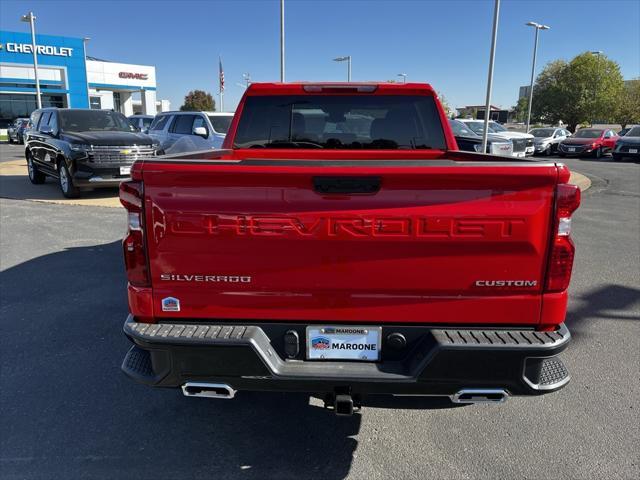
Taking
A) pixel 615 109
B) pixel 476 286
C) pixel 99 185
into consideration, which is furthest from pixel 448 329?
pixel 615 109

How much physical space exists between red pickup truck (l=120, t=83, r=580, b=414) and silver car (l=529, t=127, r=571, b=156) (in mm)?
26916

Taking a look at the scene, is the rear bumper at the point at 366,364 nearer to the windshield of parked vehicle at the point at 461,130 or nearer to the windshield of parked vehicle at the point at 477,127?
the windshield of parked vehicle at the point at 461,130

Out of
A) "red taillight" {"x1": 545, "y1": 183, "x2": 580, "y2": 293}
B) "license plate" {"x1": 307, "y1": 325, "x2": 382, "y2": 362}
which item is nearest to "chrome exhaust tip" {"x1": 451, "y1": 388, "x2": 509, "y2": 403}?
"license plate" {"x1": 307, "y1": 325, "x2": 382, "y2": 362}

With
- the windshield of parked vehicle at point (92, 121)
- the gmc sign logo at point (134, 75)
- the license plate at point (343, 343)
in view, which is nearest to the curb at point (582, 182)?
the windshield of parked vehicle at point (92, 121)

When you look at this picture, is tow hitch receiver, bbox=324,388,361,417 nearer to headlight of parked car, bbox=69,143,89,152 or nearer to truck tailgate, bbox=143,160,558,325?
truck tailgate, bbox=143,160,558,325

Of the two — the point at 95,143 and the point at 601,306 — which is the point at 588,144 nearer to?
the point at 601,306

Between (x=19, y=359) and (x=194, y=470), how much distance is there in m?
2.12

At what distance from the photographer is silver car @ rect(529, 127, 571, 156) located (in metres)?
26.4

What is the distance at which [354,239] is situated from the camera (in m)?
2.21

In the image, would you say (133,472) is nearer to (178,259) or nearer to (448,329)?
(178,259)

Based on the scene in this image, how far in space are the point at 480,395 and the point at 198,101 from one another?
88882mm

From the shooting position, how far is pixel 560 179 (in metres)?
2.13

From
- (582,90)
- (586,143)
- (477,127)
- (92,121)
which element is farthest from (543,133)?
(582,90)

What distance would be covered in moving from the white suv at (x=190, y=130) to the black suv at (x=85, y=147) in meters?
1.37
